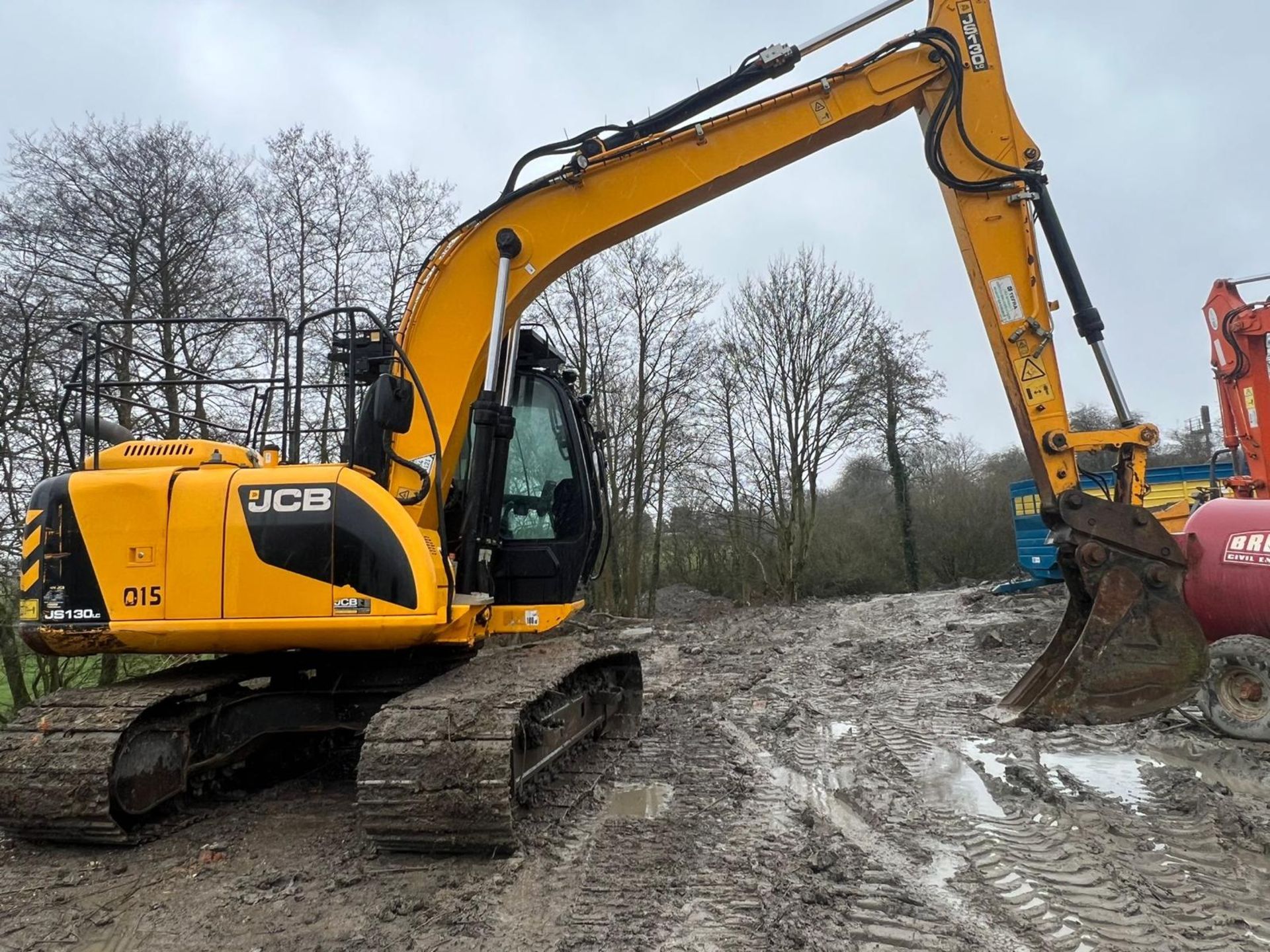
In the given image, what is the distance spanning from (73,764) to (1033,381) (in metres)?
5.09

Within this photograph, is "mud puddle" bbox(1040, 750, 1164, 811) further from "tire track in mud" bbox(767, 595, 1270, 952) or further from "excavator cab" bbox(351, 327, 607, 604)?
"excavator cab" bbox(351, 327, 607, 604)

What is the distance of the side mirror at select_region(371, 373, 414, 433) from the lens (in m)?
4.17

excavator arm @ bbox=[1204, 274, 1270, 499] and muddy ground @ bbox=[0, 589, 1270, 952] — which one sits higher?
excavator arm @ bbox=[1204, 274, 1270, 499]

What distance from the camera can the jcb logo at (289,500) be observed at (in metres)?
4.04

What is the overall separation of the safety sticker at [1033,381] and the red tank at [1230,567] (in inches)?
77.1

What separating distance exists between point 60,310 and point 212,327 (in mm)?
1829

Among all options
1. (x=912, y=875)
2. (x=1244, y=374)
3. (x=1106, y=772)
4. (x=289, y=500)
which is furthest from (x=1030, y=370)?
(x=1244, y=374)

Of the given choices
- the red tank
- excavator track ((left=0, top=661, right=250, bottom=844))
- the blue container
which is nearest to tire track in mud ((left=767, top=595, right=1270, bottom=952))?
the red tank

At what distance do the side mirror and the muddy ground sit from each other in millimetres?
2003

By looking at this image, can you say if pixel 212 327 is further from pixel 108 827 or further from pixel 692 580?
pixel 692 580

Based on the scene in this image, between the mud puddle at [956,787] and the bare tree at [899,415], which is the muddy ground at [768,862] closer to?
the mud puddle at [956,787]

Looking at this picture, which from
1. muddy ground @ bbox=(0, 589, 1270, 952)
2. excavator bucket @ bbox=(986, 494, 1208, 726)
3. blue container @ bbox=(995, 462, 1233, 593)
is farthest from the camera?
blue container @ bbox=(995, 462, 1233, 593)

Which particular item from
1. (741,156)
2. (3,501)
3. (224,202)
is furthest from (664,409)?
(741,156)

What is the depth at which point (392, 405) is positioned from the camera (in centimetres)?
417
